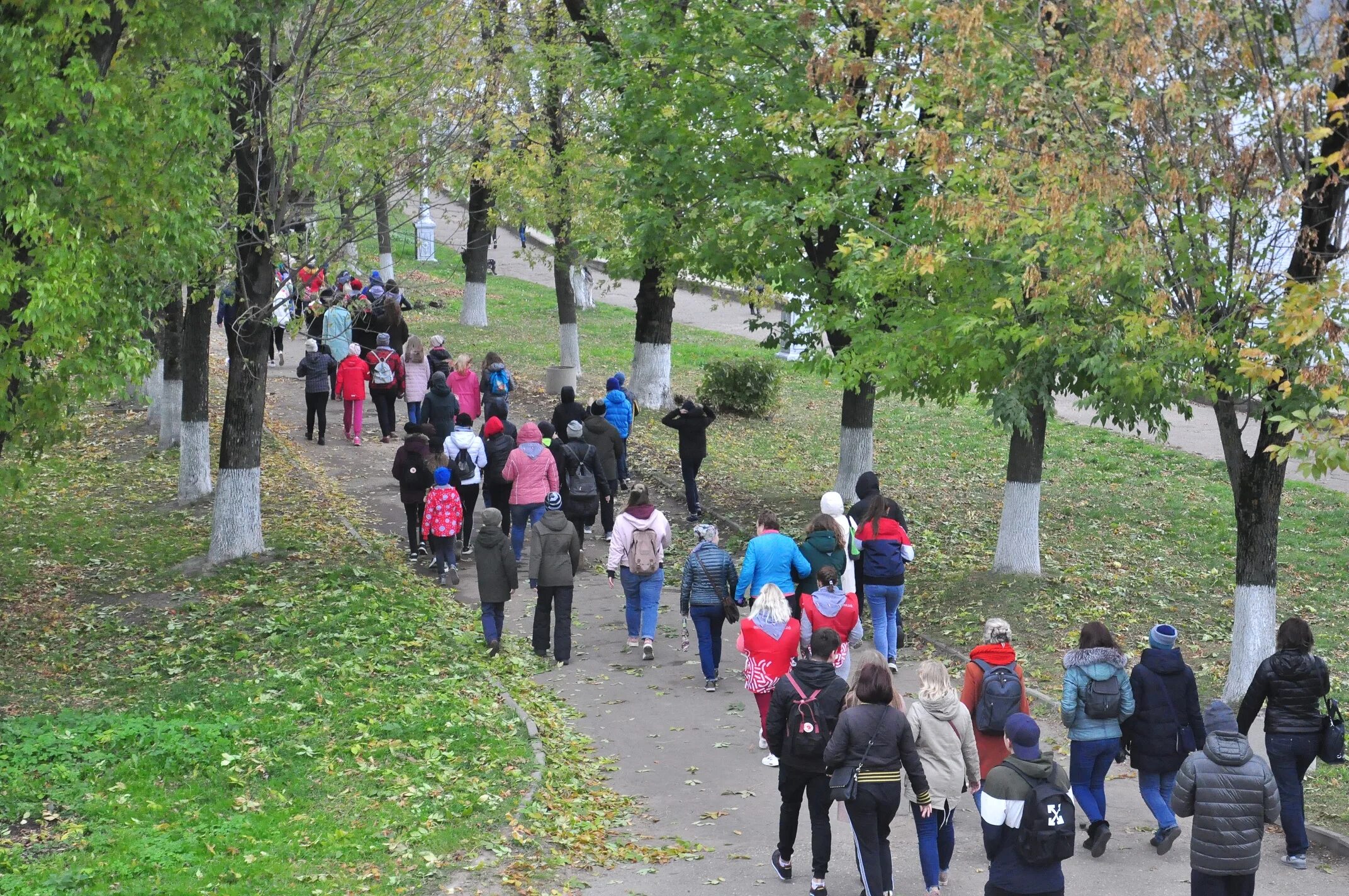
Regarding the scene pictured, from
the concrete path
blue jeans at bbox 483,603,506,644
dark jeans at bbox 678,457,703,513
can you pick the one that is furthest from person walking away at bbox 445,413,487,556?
dark jeans at bbox 678,457,703,513

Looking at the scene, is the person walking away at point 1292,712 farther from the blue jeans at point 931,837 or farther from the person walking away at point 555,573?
the person walking away at point 555,573

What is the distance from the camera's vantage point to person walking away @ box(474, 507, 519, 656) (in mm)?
11867

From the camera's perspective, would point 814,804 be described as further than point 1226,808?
Yes

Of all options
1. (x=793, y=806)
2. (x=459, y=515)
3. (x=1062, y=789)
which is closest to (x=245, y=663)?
(x=459, y=515)

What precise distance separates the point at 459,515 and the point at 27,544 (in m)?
5.40

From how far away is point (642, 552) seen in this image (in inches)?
469

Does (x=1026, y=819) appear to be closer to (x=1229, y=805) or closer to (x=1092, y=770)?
(x=1229, y=805)

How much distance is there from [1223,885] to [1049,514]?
11.4 metres

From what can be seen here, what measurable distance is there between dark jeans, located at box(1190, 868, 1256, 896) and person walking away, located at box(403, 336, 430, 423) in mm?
14810

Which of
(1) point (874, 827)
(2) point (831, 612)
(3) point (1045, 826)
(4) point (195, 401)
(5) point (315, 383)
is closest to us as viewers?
(3) point (1045, 826)

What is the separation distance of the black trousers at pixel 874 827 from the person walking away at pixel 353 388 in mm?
14136

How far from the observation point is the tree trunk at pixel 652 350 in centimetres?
2244

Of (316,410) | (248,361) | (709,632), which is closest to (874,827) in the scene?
(709,632)

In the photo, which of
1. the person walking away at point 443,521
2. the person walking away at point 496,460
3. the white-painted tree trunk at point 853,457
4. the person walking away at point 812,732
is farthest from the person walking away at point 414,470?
the person walking away at point 812,732
